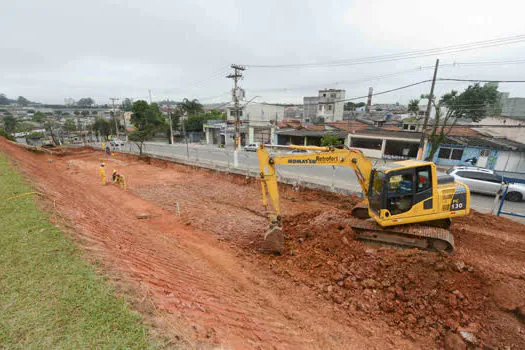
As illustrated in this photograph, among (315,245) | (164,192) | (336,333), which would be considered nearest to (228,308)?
(336,333)

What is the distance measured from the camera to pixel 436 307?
4.60m

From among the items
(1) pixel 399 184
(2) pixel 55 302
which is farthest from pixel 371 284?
(2) pixel 55 302

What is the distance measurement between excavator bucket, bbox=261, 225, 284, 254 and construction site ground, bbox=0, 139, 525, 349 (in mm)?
217

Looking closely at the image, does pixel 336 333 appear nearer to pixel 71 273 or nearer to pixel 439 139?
pixel 71 273

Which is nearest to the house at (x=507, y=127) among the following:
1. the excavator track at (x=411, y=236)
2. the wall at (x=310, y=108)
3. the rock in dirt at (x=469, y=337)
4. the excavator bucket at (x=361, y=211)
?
the excavator bucket at (x=361, y=211)

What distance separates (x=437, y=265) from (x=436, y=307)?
0.95m

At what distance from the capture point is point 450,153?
21094mm

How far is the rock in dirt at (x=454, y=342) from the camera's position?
3.97 m

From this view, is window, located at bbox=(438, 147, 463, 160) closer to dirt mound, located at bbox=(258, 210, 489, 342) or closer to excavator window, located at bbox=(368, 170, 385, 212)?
excavator window, located at bbox=(368, 170, 385, 212)

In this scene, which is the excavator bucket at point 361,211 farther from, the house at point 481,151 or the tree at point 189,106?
the tree at point 189,106

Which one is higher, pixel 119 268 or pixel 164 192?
pixel 119 268

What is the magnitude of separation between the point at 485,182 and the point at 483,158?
11678mm

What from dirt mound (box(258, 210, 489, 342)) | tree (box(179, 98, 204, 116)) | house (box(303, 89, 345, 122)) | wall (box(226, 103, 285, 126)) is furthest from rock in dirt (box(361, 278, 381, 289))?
tree (box(179, 98, 204, 116))

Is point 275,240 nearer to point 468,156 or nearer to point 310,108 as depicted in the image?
point 468,156
